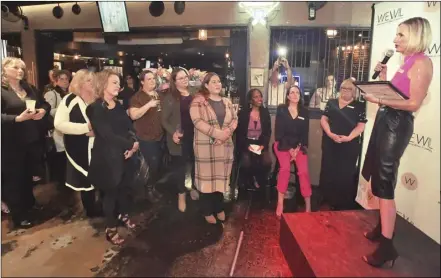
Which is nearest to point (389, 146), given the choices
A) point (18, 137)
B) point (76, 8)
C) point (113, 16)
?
point (18, 137)

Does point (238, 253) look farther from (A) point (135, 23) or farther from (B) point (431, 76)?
(A) point (135, 23)

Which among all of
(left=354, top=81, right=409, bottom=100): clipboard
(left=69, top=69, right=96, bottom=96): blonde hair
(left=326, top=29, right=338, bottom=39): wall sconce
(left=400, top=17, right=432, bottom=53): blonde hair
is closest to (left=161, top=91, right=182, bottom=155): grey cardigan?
(left=69, top=69, right=96, bottom=96): blonde hair

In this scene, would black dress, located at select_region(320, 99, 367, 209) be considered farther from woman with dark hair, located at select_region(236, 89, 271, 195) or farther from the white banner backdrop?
the white banner backdrop

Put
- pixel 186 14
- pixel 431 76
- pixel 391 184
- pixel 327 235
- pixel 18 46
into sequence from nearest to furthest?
pixel 431 76 < pixel 391 184 < pixel 327 235 < pixel 18 46 < pixel 186 14

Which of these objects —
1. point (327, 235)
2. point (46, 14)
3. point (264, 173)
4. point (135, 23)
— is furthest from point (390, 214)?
point (46, 14)

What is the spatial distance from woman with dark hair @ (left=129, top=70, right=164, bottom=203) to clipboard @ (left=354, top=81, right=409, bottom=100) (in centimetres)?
136

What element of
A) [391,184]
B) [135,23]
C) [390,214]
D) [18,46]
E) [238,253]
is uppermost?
[135,23]

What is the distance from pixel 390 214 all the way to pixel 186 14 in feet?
8.27

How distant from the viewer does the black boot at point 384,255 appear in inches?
42.9

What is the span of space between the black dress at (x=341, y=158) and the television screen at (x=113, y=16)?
195 centimetres

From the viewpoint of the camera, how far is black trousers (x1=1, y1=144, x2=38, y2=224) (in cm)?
197

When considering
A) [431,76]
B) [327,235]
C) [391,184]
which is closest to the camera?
[431,76]

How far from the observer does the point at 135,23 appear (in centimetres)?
299

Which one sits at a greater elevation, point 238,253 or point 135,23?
point 135,23
